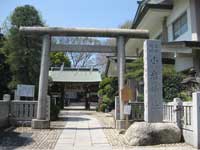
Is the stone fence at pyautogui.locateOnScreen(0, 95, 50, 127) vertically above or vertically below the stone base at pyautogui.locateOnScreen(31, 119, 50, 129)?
above

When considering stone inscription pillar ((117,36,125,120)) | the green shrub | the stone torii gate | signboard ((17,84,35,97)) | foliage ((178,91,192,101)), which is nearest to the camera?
foliage ((178,91,192,101))

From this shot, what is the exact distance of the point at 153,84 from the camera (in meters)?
13.1

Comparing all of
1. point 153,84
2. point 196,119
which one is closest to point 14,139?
point 153,84

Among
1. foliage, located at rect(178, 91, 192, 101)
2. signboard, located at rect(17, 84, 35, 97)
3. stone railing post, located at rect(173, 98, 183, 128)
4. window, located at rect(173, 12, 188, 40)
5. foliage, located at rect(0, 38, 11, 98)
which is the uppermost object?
window, located at rect(173, 12, 188, 40)

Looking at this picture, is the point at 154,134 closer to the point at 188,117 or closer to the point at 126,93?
the point at 188,117

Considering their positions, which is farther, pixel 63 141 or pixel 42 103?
pixel 42 103

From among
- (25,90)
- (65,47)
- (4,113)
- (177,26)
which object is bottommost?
(4,113)

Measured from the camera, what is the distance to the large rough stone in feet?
37.5

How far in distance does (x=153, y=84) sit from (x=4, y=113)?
7.79 m

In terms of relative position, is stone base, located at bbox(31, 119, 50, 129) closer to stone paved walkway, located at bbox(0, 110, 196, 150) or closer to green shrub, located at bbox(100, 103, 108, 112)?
stone paved walkway, located at bbox(0, 110, 196, 150)

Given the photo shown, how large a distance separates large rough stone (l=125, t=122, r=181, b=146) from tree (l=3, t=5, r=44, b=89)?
42.7 ft

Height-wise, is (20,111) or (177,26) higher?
(177,26)

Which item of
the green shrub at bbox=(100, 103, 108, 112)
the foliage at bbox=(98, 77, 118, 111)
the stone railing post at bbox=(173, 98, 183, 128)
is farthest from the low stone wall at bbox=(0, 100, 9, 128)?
the green shrub at bbox=(100, 103, 108, 112)

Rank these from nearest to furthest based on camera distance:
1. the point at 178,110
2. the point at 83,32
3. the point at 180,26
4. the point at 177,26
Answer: the point at 178,110 → the point at 83,32 → the point at 180,26 → the point at 177,26
